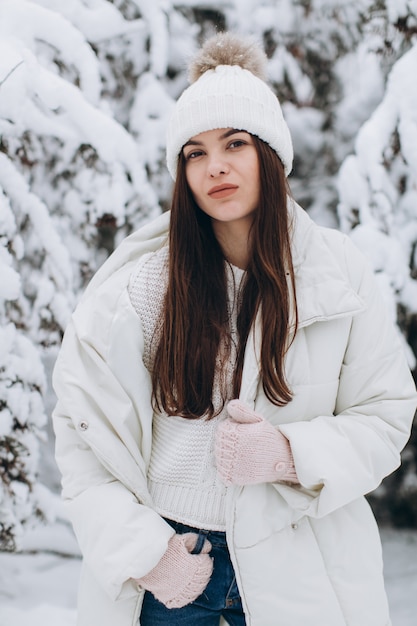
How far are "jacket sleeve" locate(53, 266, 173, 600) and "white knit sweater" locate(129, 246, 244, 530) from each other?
0.17 feet

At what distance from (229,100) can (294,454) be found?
0.96m

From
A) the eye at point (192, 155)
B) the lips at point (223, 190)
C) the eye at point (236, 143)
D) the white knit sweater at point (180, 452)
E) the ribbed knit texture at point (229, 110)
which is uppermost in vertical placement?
the ribbed knit texture at point (229, 110)

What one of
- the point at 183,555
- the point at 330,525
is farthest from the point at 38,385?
the point at 330,525

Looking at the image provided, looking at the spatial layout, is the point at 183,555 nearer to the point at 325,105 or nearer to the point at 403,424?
the point at 403,424

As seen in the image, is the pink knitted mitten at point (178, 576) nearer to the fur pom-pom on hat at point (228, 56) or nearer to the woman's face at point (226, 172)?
the woman's face at point (226, 172)

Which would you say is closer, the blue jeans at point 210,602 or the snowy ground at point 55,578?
the blue jeans at point 210,602

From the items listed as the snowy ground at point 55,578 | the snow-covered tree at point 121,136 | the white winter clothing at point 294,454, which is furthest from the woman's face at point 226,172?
the snowy ground at point 55,578

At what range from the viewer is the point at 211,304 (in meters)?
1.72

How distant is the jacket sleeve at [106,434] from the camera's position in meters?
1.56

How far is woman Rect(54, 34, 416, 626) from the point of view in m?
1.55

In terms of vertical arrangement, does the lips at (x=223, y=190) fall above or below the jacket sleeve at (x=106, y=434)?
above

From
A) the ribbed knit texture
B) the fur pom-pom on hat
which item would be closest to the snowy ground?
the ribbed knit texture

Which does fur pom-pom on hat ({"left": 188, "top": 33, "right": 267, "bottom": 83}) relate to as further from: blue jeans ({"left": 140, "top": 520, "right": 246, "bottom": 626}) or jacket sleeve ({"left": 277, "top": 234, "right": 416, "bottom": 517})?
blue jeans ({"left": 140, "top": 520, "right": 246, "bottom": 626})

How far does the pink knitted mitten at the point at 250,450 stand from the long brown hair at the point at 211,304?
0.35 ft
